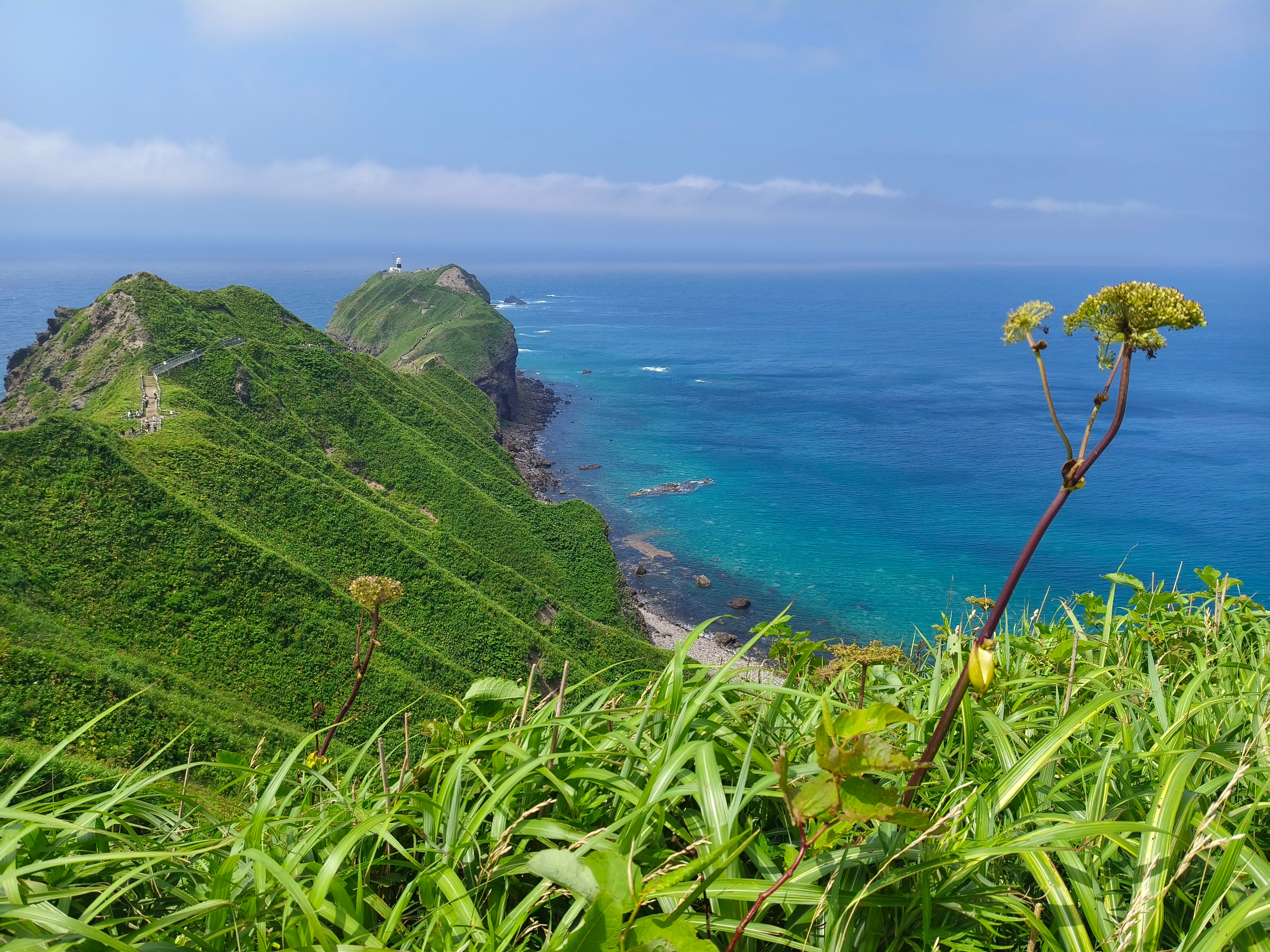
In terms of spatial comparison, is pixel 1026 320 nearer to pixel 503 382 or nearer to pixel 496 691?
pixel 496 691

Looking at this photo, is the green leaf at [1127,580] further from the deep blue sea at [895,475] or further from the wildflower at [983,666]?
the deep blue sea at [895,475]

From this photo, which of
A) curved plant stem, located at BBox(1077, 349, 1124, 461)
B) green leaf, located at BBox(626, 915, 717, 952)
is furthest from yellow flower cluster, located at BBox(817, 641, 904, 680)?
green leaf, located at BBox(626, 915, 717, 952)

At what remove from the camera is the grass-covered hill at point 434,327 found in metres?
96.0

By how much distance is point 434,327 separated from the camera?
116m

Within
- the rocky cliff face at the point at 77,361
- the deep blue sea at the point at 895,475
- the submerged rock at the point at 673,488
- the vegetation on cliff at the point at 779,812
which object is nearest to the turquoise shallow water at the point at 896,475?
the deep blue sea at the point at 895,475

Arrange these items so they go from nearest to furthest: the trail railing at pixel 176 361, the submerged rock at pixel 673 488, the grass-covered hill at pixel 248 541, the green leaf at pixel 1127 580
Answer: the green leaf at pixel 1127 580, the grass-covered hill at pixel 248 541, the trail railing at pixel 176 361, the submerged rock at pixel 673 488

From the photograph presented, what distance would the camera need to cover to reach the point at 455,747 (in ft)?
12.5

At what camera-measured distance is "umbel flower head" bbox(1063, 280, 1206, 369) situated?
2.33 m

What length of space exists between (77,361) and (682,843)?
206ft

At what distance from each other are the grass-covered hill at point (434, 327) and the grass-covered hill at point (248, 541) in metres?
30.2

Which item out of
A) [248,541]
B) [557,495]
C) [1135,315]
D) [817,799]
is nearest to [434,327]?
[557,495]

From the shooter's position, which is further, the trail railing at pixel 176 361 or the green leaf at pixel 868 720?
the trail railing at pixel 176 361

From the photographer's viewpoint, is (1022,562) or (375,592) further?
(375,592)

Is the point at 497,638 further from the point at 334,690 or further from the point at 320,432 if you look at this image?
the point at 320,432
